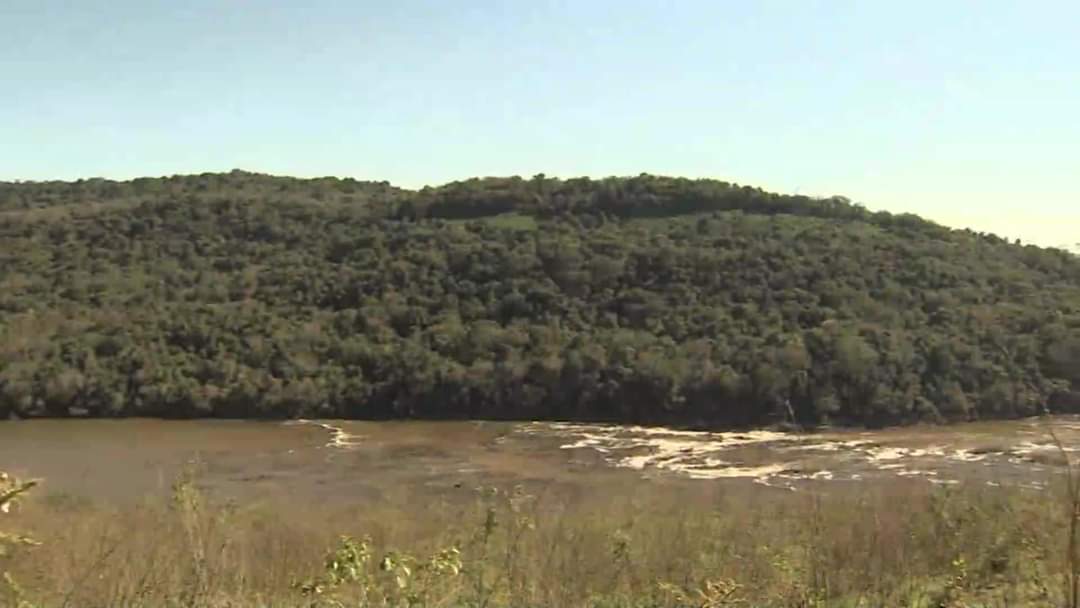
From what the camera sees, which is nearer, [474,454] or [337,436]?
[474,454]

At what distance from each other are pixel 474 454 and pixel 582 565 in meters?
22.4

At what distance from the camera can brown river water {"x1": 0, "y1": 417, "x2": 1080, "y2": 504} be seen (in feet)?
73.8

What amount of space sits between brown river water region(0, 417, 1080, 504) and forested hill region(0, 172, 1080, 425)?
1128 mm

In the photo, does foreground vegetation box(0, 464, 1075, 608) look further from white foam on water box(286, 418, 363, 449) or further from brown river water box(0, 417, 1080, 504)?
white foam on water box(286, 418, 363, 449)

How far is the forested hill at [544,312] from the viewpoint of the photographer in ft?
100

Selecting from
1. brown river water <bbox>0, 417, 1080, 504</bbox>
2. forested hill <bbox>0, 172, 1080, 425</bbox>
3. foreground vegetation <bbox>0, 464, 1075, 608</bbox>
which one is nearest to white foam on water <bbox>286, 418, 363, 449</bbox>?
brown river water <bbox>0, 417, 1080, 504</bbox>

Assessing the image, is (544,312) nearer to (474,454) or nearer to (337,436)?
(337,436)

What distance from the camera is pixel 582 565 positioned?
15.4 feet

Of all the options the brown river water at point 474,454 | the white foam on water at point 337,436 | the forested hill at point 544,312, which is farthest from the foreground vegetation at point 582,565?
the forested hill at point 544,312

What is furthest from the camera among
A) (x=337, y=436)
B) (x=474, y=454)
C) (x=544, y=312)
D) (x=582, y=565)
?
(x=544, y=312)

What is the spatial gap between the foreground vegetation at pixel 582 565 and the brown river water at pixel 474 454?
559 inches

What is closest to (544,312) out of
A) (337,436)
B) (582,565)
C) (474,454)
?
(337,436)

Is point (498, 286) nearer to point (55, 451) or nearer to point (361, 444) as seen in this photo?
point (361, 444)

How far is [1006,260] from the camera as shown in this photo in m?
37.9
